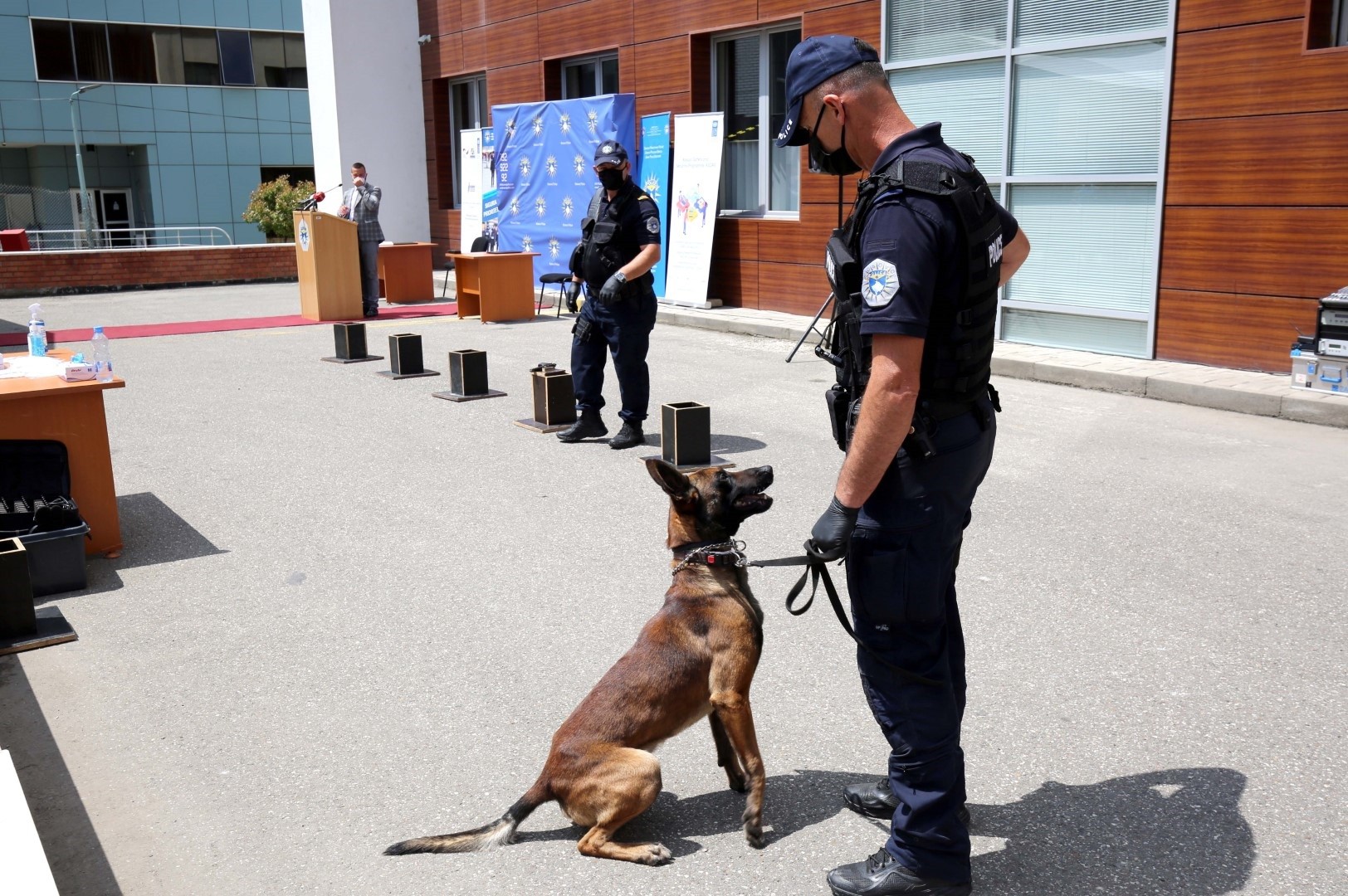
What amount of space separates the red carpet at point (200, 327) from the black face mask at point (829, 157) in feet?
46.4

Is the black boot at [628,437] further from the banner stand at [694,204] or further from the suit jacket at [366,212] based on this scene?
the suit jacket at [366,212]

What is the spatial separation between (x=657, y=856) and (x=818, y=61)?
6.95 feet

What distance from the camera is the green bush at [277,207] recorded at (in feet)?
105

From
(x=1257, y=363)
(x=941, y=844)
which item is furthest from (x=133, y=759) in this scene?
(x=1257, y=363)

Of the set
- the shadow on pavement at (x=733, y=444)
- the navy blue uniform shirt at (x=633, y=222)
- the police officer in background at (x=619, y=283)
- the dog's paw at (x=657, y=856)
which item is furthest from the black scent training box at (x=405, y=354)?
the dog's paw at (x=657, y=856)

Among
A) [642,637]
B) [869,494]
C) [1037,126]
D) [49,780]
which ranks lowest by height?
[49,780]

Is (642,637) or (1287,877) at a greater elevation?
(642,637)

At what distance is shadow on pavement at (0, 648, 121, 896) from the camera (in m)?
3.18

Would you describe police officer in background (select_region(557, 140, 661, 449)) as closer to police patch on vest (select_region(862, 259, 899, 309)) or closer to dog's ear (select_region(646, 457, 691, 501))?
dog's ear (select_region(646, 457, 691, 501))

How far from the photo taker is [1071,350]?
38.5 feet

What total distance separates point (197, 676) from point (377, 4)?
21.3m

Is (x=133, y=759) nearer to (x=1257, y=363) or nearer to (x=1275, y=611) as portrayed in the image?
(x=1275, y=611)

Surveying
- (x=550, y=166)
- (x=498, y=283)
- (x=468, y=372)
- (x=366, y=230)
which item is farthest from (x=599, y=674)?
(x=550, y=166)

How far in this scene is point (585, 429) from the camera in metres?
8.64
